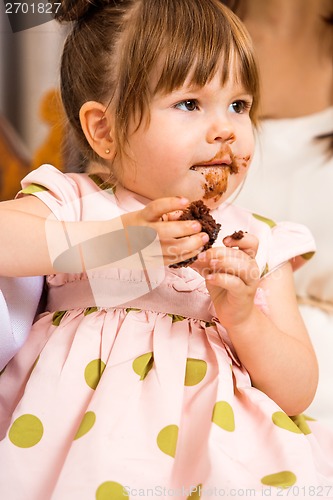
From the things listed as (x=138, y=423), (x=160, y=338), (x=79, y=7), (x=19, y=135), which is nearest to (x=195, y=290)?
(x=160, y=338)

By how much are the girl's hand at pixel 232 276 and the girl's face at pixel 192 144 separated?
90mm

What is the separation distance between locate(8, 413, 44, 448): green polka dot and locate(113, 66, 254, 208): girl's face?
0.33 m

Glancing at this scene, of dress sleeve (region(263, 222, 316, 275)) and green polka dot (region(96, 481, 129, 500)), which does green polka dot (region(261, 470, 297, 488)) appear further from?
dress sleeve (region(263, 222, 316, 275))

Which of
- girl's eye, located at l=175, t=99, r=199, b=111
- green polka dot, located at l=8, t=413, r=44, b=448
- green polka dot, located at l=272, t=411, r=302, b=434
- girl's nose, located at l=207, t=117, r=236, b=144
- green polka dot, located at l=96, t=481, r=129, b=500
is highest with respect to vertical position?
girl's eye, located at l=175, t=99, r=199, b=111

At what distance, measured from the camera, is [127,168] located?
0.96 metres

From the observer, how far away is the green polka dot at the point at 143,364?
850 millimetres

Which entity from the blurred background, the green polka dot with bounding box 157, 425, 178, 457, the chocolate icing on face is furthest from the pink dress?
the blurred background

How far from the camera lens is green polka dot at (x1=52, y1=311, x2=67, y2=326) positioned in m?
0.94

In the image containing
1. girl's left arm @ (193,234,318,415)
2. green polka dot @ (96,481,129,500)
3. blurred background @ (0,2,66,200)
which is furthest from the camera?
blurred background @ (0,2,66,200)

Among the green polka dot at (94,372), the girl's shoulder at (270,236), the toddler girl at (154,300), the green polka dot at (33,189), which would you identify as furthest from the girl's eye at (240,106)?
the green polka dot at (94,372)

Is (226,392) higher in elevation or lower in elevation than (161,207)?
lower

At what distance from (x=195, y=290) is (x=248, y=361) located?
0.11 metres

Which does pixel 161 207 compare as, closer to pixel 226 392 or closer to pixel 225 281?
pixel 225 281

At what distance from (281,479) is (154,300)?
0.28 meters
